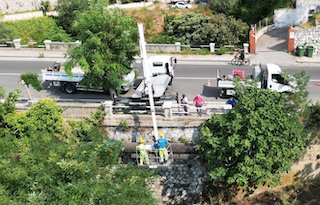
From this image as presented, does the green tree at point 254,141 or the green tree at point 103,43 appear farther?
the green tree at point 103,43

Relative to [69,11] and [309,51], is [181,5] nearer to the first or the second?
[69,11]

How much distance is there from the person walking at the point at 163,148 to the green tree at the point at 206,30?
47.2ft

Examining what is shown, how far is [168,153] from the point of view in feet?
71.3

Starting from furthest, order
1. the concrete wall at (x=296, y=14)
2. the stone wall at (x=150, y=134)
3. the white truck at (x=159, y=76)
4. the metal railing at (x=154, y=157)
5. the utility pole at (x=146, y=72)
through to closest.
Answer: the concrete wall at (x=296, y=14), the white truck at (x=159, y=76), the stone wall at (x=150, y=134), the metal railing at (x=154, y=157), the utility pole at (x=146, y=72)

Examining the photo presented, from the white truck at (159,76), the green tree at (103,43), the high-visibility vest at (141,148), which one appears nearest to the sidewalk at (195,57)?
the white truck at (159,76)

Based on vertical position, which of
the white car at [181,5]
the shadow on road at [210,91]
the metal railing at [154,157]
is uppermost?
the white car at [181,5]

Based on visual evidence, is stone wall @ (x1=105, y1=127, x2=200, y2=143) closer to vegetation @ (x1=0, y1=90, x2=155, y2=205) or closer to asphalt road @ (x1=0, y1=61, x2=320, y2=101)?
asphalt road @ (x1=0, y1=61, x2=320, y2=101)

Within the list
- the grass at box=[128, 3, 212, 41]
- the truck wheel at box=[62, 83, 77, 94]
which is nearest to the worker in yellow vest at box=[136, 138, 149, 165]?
the truck wheel at box=[62, 83, 77, 94]

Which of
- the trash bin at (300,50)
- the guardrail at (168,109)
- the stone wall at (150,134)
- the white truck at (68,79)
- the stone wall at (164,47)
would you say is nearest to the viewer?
the guardrail at (168,109)

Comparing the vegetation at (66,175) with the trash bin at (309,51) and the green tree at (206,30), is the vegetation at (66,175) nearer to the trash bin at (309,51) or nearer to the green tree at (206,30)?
the green tree at (206,30)

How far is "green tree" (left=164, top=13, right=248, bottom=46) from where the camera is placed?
33.7 metres

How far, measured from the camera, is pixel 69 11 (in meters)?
42.2

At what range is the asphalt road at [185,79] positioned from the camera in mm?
Result: 26172

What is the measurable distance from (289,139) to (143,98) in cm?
808
